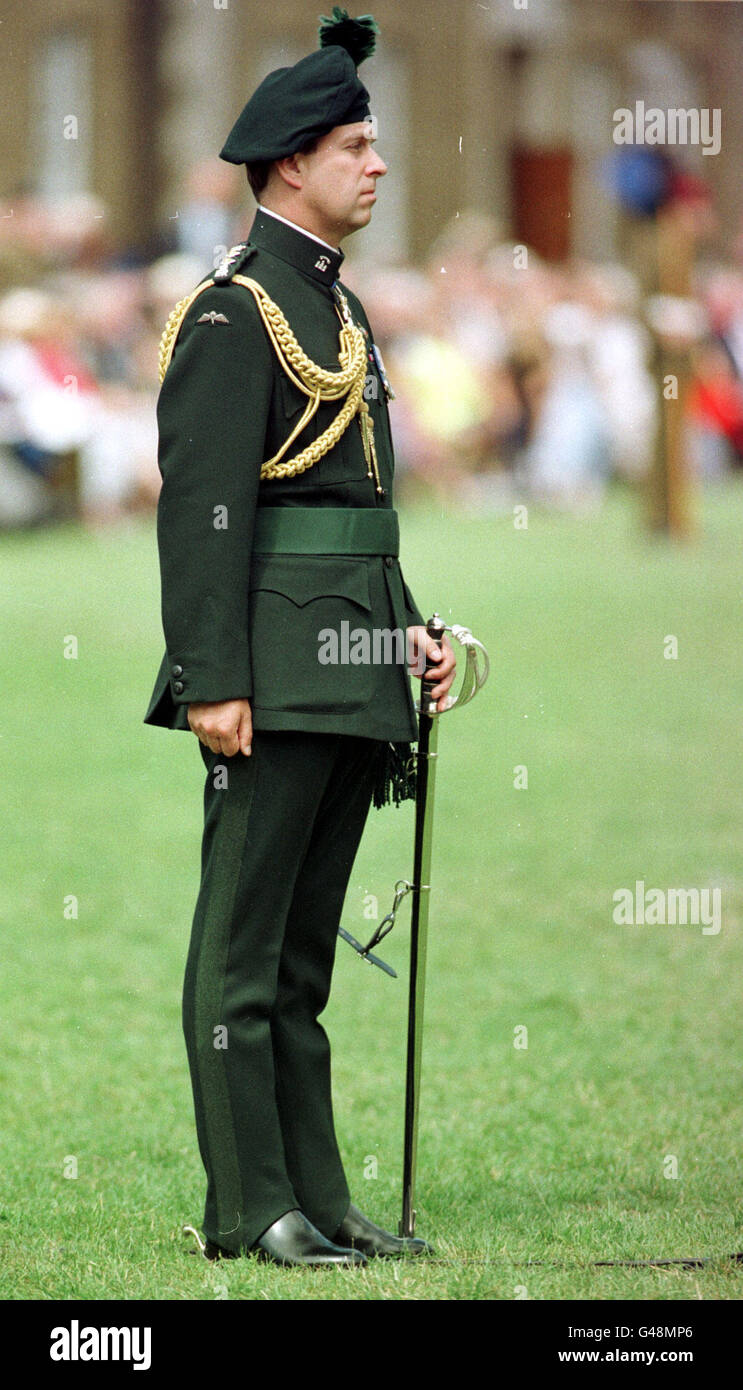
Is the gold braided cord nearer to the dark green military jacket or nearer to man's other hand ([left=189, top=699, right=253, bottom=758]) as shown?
the dark green military jacket

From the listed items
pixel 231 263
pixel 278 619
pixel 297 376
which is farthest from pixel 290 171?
pixel 278 619

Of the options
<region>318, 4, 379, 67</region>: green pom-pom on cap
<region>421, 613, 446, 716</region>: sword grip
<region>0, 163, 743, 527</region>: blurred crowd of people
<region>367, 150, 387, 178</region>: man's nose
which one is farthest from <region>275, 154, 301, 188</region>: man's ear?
<region>0, 163, 743, 527</region>: blurred crowd of people

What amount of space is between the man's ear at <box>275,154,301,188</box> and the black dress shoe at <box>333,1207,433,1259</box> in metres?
1.83

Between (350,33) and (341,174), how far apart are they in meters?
0.29

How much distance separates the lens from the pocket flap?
3.85 meters

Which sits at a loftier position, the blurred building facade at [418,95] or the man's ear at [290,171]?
the blurred building facade at [418,95]

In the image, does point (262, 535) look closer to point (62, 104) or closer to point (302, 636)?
point (302, 636)

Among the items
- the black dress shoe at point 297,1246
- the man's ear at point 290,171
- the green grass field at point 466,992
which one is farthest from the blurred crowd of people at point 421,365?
the black dress shoe at point 297,1246

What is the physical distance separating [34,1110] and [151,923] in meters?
1.85

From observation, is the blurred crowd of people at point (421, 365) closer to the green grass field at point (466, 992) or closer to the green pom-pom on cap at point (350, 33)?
the green grass field at point (466, 992)

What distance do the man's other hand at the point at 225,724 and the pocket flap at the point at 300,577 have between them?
205 millimetres

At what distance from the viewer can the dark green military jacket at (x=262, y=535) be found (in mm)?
3762

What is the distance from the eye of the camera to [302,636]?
3850 millimetres

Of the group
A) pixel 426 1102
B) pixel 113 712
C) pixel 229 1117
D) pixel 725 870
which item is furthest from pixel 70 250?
pixel 229 1117
